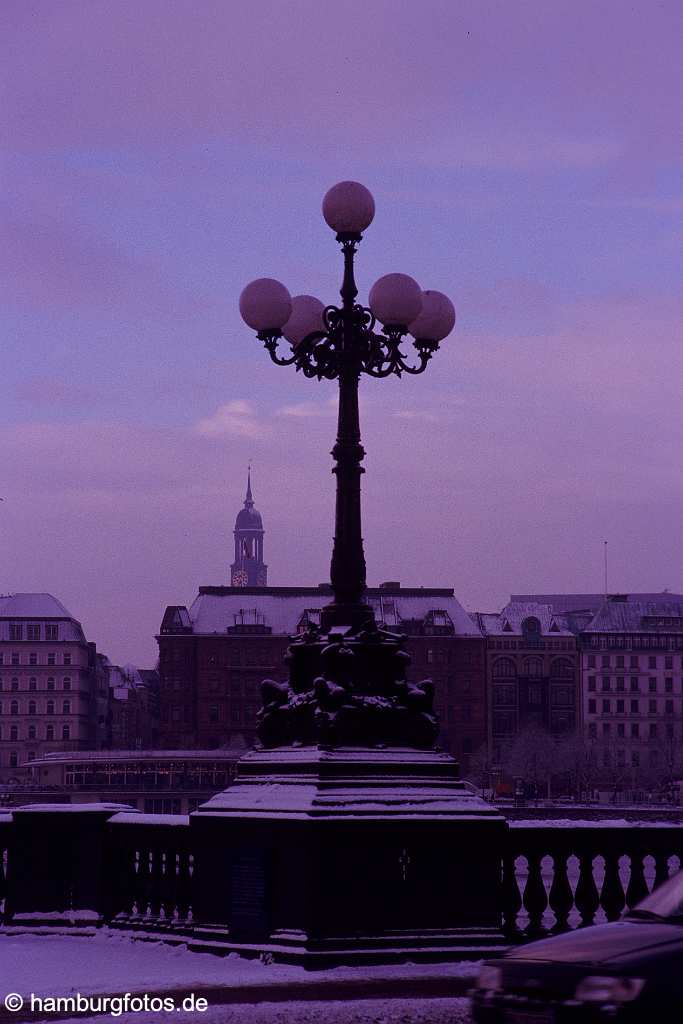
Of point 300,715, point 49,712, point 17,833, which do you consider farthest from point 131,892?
point 49,712

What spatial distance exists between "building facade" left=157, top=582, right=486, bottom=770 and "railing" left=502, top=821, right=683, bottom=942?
108766 millimetres

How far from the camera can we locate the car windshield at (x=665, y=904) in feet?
22.3

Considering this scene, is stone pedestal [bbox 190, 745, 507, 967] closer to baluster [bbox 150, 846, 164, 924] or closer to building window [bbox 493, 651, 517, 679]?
baluster [bbox 150, 846, 164, 924]

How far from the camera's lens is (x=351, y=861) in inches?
429

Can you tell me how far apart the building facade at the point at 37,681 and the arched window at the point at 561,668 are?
36600 millimetres

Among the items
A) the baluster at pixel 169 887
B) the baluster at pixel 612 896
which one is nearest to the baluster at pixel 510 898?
the baluster at pixel 612 896

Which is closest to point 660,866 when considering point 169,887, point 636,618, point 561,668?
point 169,887

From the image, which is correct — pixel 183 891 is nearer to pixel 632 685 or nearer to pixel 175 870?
pixel 175 870

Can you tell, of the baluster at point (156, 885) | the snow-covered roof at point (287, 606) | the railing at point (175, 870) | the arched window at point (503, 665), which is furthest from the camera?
the arched window at point (503, 665)

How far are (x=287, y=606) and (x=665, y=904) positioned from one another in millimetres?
120026

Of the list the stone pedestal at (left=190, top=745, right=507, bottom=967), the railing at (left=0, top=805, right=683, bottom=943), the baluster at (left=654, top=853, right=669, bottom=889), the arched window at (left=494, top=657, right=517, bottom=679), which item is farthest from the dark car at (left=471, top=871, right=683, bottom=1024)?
the arched window at (left=494, top=657, right=517, bottom=679)

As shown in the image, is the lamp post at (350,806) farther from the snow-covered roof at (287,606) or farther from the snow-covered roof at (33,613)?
the snow-covered roof at (33,613)

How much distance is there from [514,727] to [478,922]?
117 meters

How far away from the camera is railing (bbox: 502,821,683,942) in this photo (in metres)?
11.7
